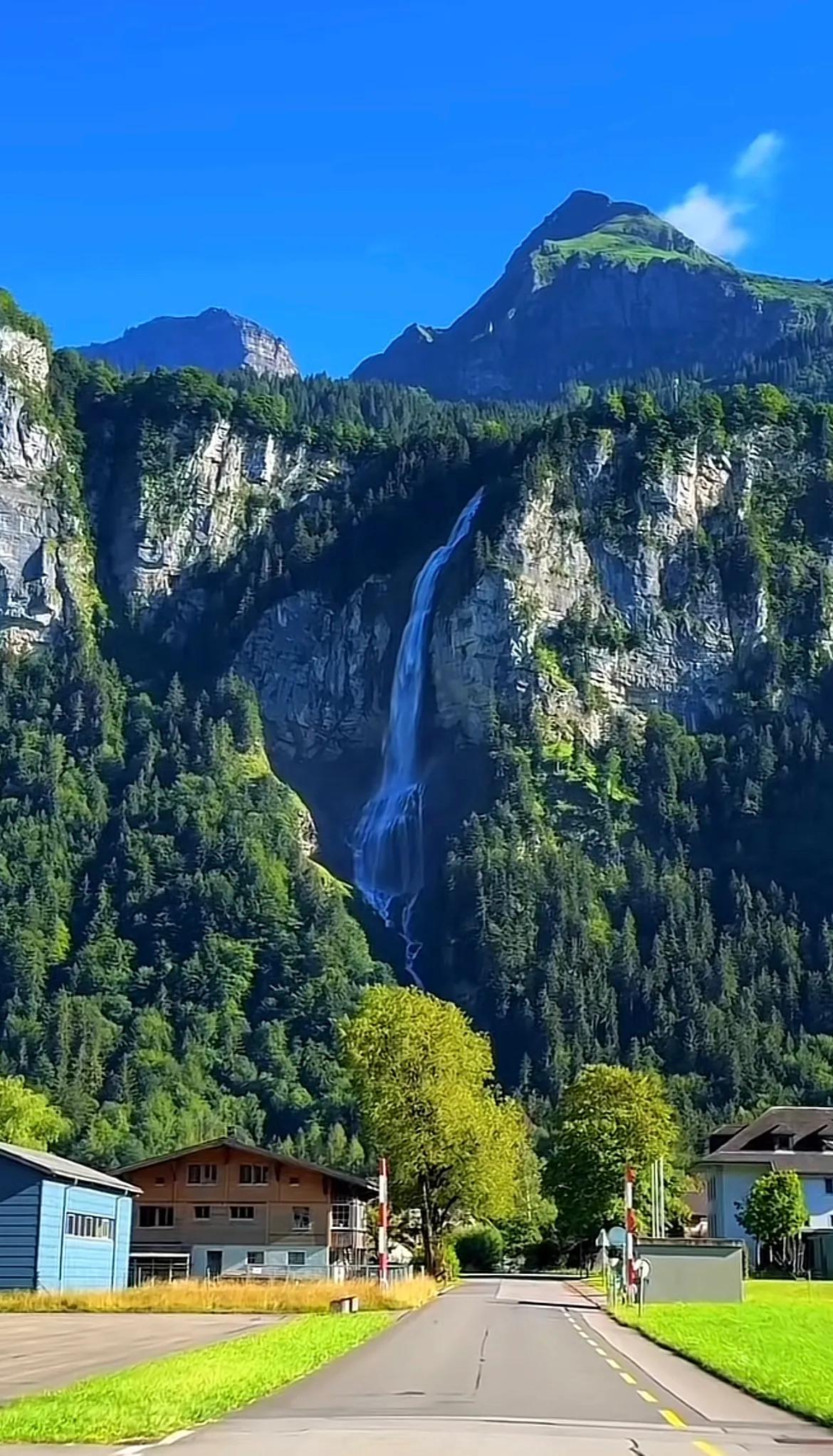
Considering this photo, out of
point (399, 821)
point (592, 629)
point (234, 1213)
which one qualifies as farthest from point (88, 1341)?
point (592, 629)

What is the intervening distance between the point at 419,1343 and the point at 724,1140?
95511mm

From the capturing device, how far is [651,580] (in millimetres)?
197625

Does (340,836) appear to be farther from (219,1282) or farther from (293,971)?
(219,1282)

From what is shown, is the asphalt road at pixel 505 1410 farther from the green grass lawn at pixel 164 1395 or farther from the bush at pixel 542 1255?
the bush at pixel 542 1255

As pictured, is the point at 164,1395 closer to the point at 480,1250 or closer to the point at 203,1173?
the point at 203,1173

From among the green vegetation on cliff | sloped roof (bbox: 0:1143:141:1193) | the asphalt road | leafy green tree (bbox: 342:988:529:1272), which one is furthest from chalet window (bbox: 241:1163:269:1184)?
the asphalt road

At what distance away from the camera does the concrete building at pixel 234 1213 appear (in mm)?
87312

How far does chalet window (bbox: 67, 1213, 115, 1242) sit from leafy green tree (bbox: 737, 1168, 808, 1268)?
42.5 metres

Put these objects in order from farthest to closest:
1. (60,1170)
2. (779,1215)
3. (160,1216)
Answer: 1. (779,1215)
2. (160,1216)
3. (60,1170)

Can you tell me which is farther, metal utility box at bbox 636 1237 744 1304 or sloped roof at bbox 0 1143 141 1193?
sloped roof at bbox 0 1143 141 1193

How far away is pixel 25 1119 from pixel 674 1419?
93.7 meters

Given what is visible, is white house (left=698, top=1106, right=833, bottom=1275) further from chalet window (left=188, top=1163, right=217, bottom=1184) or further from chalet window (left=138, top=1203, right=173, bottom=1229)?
chalet window (left=138, top=1203, right=173, bottom=1229)

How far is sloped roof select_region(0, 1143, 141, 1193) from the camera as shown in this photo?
2154 inches

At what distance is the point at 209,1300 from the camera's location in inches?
2020
